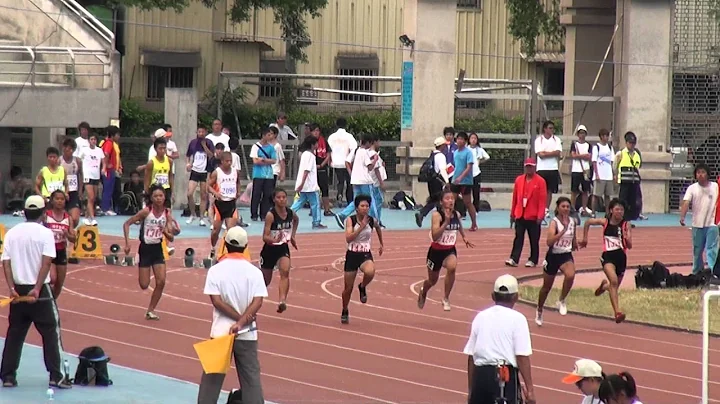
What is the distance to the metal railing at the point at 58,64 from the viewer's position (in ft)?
101

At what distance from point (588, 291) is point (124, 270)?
6.99 meters

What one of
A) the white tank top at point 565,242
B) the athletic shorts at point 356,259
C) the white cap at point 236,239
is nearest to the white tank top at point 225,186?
the athletic shorts at point 356,259

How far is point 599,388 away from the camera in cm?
1010

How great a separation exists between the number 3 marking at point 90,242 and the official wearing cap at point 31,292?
30.5 feet

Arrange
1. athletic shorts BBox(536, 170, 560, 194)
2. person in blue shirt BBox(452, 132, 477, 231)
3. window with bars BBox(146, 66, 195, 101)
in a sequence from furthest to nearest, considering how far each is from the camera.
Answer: window with bars BBox(146, 66, 195, 101)
athletic shorts BBox(536, 170, 560, 194)
person in blue shirt BBox(452, 132, 477, 231)

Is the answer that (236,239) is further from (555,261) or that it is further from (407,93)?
A: (407,93)

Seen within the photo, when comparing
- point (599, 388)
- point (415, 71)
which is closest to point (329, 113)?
point (415, 71)

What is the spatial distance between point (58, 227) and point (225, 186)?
682 centimetres

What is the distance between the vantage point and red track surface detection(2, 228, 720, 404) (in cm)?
1488

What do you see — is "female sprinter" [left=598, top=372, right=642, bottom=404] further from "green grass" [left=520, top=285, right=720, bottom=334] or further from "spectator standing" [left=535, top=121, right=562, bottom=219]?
"spectator standing" [left=535, top=121, right=562, bottom=219]

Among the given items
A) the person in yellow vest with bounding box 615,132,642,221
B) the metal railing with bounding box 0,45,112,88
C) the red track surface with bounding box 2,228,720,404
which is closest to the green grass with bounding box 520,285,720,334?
the red track surface with bounding box 2,228,720,404

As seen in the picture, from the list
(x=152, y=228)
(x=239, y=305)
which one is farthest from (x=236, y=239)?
(x=152, y=228)

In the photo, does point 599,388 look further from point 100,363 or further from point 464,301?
point 464,301

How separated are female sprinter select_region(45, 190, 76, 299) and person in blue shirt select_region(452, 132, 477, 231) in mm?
12489
